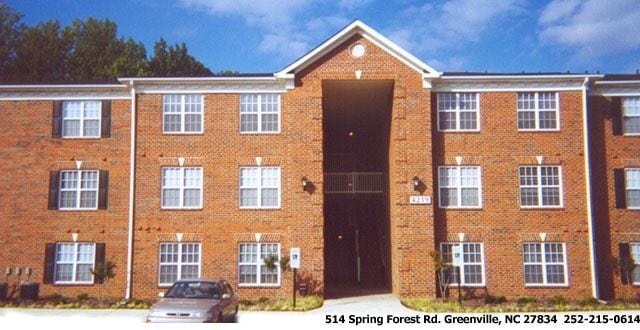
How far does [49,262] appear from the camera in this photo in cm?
2395

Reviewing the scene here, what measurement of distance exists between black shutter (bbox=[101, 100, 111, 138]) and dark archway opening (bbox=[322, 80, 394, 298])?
9249 millimetres

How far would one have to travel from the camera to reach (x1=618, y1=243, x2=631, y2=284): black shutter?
23.5 meters

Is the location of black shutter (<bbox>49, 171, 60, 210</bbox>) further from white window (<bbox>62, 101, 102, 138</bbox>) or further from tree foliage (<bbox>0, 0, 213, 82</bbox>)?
tree foliage (<bbox>0, 0, 213, 82</bbox>)

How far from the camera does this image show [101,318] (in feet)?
63.5

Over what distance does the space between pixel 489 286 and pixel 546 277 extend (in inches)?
93.0

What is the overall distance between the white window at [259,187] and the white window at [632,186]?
14.7 metres

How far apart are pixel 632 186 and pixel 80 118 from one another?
23595 mm

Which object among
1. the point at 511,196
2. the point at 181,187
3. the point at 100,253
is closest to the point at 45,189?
the point at 100,253

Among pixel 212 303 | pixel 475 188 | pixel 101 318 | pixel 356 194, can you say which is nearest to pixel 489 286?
pixel 475 188

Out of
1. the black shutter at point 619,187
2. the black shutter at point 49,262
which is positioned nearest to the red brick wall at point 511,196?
the black shutter at point 619,187

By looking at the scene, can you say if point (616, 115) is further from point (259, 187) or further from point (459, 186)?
point (259, 187)

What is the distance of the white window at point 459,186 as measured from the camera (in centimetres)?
2450

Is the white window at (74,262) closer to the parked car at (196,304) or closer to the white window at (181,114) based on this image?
the white window at (181,114)

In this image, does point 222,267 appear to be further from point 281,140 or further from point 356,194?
point 356,194
